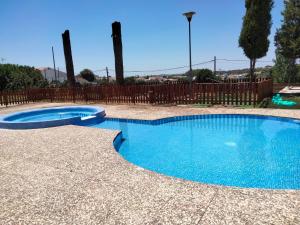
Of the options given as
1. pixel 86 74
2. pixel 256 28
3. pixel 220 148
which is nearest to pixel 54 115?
pixel 220 148

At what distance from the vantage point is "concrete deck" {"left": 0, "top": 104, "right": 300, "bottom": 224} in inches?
121

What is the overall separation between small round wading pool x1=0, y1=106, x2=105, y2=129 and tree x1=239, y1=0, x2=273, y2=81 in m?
11.8

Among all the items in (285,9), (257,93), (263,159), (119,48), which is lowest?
(263,159)

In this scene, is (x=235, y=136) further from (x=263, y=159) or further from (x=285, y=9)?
(x=285, y=9)

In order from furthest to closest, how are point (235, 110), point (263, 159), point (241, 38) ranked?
1. point (241, 38)
2. point (235, 110)
3. point (263, 159)

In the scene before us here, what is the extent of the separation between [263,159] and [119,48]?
15393 mm

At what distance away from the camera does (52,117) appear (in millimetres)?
13133

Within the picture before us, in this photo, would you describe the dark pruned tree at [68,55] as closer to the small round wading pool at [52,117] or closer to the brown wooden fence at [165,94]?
the brown wooden fence at [165,94]

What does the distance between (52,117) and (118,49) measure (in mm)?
8444

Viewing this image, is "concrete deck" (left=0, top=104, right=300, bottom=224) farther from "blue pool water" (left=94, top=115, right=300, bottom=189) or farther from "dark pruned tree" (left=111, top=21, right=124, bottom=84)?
"dark pruned tree" (left=111, top=21, right=124, bottom=84)

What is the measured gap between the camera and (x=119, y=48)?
63.2 feet

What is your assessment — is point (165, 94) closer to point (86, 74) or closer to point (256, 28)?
point (256, 28)

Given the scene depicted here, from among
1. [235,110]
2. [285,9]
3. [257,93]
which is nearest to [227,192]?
[235,110]

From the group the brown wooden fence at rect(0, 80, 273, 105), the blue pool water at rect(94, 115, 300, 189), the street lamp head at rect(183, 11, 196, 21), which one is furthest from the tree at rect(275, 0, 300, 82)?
the blue pool water at rect(94, 115, 300, 189)
